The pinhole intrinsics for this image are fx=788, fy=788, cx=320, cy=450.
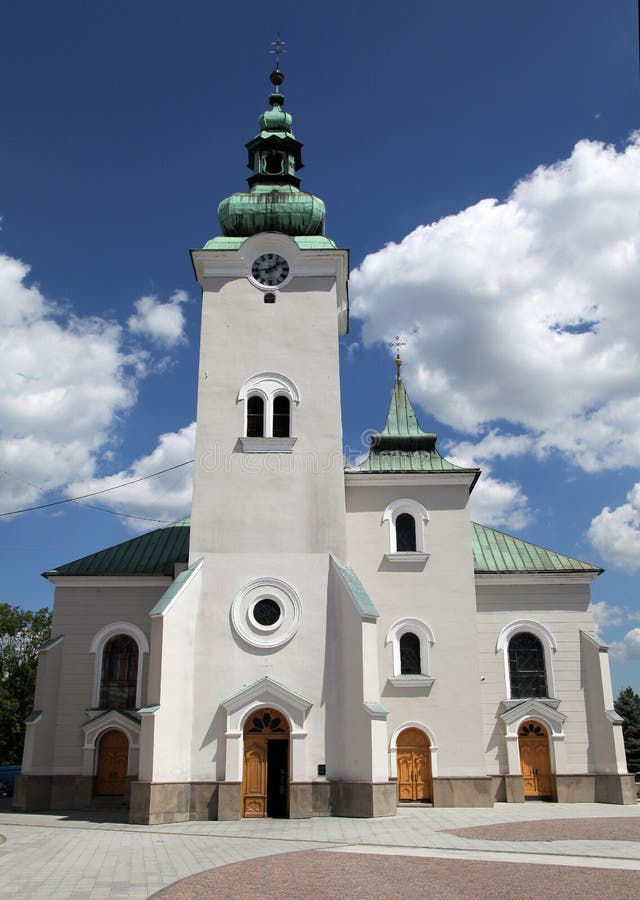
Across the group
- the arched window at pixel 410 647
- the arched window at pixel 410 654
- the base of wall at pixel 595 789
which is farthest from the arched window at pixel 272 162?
the base of wall at pixel 595 789

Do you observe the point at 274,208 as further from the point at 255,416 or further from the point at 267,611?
the point at 267,611

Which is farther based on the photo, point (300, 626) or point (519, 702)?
point (519, 702)

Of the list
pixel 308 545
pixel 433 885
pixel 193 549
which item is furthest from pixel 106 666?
pixel 433 885

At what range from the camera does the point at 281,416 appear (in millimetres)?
26578

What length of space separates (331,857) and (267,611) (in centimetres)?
1004

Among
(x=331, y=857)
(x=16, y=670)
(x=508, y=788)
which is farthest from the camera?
(x=16, y=670)

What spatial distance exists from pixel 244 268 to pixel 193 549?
33.4ft

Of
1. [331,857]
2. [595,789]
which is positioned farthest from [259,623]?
[595,789]

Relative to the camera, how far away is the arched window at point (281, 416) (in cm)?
2644

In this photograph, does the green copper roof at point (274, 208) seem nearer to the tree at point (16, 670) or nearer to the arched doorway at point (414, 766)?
the arched doorway at point (414, 766)

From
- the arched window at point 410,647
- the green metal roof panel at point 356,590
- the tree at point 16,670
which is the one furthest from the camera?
the tree at point 16,670

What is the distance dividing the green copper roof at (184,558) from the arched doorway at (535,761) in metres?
5.34

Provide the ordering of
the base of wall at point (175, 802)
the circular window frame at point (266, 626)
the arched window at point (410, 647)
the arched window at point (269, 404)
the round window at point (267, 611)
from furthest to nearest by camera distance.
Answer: the arched window at point (269, 404) < the arched window at point (410, 647) < the round window at point (267, 611) < the circular window frame at point (266, 626) < the base of wall at point (175, 802)

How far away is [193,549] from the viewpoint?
2467 cm
